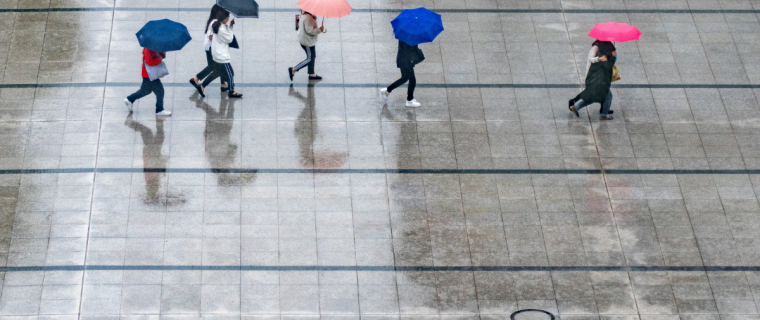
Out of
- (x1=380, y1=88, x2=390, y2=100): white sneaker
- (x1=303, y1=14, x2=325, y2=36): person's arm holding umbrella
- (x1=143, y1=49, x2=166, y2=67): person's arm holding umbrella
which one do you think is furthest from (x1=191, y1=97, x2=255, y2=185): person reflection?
(x1=380, y1=88, x2=390, y2=100): white sneaker

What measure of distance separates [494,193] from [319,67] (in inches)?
141

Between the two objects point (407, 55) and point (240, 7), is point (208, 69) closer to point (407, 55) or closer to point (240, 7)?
point (240, 7)

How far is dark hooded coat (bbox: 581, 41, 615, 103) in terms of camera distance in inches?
483

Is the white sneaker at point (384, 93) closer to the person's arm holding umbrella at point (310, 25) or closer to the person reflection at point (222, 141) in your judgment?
the person's arm holding umbrella at point (310, 25)

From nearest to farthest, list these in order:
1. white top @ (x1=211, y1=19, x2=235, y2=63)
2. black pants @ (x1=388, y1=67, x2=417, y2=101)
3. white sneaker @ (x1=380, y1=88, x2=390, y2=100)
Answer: white top @ (x1=211, y1=19, x2=235, y2=63) < black pants @ (x1=388, y1=67, x2=417, y2=101) < white sneaker @ (x1=380, y1=88, x2=390, y2=100)

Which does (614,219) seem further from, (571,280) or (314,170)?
(314,170)

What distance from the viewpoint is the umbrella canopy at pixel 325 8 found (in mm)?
12133

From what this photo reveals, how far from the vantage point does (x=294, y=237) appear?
11008 mm

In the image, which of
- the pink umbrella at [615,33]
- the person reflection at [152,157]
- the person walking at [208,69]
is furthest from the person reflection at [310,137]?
the pink umbrella at [615,33]

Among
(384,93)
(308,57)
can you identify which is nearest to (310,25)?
(308,57)

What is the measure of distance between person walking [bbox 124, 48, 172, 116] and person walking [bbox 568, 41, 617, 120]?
5.97 meters

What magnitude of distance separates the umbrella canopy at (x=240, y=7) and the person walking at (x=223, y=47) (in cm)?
10

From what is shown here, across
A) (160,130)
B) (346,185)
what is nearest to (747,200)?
(346,185)

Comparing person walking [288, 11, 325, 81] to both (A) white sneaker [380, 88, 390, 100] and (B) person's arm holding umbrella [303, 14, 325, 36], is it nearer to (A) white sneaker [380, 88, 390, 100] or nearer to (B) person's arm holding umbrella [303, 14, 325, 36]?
(B) person's arm holding umbrella [303, 14, 325, 36]
